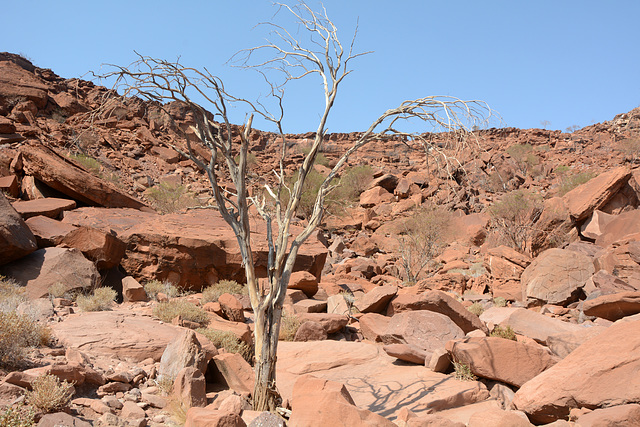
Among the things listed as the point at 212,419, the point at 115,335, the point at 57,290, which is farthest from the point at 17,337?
the point at 57,290

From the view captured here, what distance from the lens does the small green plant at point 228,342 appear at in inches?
271

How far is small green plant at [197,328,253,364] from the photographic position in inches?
271

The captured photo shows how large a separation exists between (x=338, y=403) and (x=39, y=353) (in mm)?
3729

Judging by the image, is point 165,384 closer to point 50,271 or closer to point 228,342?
point 228,342

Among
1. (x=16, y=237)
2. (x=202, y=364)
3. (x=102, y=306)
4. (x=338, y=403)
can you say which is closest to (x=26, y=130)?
(x=16, y=237)

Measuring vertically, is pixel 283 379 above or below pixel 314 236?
below

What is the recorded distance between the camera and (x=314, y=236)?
13547mm

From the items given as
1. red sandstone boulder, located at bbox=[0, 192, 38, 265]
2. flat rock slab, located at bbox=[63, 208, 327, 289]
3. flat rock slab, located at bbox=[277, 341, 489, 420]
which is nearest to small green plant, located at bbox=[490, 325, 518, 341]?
flat rock slab, located at bbox=[277, 341, 489, 420]

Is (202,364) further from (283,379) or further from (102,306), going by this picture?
(102,306)

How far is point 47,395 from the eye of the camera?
3.92 meters

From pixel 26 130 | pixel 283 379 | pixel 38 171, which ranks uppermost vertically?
pixel 26 130

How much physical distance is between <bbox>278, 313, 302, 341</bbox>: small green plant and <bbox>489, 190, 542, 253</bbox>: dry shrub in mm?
10122

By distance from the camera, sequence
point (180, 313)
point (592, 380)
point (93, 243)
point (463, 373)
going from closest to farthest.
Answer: point (592, 380) < point (463, 373) < point (180, 313) < point (93, 243)

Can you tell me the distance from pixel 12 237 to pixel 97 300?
216 cm
